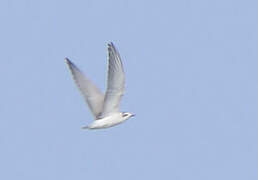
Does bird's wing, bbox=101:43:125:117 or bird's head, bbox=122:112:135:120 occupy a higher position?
bird's wing, bbox=101:43:125:117

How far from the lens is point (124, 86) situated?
3519cm

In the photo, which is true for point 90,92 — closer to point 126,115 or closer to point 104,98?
point 104,98

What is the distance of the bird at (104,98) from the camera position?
35141 millimetres

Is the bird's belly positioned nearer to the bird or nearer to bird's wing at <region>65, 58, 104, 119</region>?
the bird

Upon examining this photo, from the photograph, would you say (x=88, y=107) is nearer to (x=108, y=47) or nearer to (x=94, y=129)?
(x=94, y=129)

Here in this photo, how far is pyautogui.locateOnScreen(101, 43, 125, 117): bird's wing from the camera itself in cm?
3422

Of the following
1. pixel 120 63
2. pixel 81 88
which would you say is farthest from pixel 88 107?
pixel 120 63

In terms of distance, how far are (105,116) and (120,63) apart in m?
2.58

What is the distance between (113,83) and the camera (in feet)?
115

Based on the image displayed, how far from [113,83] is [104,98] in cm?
137

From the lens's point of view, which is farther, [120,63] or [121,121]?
[121,121]

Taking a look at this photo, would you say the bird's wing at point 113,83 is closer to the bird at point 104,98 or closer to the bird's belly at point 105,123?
the bird at point 104,98

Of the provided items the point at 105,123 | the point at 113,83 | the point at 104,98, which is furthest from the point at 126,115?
the point at 113,83

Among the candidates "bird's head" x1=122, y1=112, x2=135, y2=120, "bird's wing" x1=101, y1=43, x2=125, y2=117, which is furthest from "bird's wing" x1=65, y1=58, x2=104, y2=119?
"bird's head" x1=122, y1=112, x2=135, y2=120
